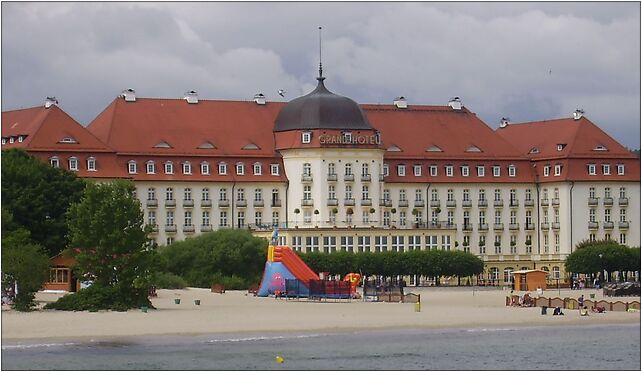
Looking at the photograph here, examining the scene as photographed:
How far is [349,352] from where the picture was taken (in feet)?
250

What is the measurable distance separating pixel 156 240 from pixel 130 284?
5272cm

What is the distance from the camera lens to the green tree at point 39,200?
110 metres

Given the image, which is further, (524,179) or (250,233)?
(524,179)

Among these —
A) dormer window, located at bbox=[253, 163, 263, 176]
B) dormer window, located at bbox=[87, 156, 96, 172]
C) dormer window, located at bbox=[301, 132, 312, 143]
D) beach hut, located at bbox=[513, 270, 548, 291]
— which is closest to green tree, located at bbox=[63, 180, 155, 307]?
beach hut, located at bbox=[513, 270, 548, 291]

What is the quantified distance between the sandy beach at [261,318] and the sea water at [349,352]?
2.58m

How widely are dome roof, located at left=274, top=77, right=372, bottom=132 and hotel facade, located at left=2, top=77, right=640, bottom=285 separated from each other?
0.35 feet

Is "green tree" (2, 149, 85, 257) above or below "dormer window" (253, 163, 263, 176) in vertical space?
below

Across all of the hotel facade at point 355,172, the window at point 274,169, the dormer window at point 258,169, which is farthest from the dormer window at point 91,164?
the window at point 274,169

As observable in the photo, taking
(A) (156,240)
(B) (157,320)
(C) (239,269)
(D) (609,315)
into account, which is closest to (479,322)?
(D) (609,315)

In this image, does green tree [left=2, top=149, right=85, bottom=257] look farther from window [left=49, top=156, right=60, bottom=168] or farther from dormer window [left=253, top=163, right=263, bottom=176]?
dormer window [left=253, top=163, right=263, bottom=176]

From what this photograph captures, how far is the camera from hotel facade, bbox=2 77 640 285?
147m

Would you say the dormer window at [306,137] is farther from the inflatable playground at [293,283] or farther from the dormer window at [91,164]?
the inflatable playground at [293,283]

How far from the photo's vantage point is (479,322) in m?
93.4

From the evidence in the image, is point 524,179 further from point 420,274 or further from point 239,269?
point 239,269
